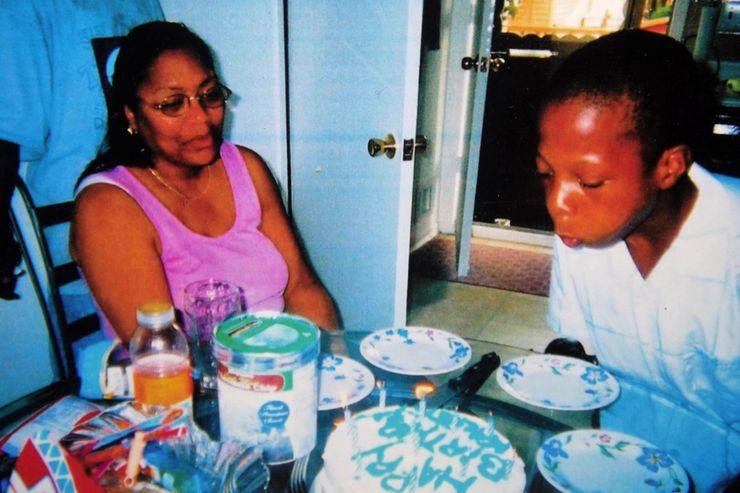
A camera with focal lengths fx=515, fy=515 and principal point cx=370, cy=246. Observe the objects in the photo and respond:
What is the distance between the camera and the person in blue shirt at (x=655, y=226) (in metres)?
0.96

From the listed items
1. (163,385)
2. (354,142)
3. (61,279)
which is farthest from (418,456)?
(354,142)

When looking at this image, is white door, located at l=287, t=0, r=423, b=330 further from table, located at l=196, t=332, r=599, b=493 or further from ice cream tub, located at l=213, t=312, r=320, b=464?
ice cream tub, located at l=213, t=312, r=320, b=464

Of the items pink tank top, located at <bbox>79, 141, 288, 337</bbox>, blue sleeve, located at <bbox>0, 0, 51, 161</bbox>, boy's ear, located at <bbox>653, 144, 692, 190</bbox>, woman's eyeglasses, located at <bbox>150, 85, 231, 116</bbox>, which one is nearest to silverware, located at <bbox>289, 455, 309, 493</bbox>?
pink tank top, located at <bbox>79, 141, 288, 337</bbox>

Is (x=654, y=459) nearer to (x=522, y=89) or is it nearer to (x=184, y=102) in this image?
(x=184, y=102)

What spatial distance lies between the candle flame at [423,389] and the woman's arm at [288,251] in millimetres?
542

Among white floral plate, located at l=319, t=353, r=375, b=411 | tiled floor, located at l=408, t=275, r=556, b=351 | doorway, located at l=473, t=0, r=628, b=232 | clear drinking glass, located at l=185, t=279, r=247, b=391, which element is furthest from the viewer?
doorway, located at l=473, t=0, r=628, b=232

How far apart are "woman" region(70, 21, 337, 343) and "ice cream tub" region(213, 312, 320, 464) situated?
2.06 feet

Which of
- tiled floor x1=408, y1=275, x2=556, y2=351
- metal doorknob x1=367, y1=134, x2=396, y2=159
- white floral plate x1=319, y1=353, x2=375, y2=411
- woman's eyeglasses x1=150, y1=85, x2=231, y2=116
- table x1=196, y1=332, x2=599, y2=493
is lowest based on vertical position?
tiled floor x1=408, y1=275, x2=556, y2=351

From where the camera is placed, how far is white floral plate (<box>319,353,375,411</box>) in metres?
0.95

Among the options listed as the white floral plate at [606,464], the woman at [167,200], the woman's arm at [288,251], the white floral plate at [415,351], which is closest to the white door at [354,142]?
the woman's arm at [288,251]

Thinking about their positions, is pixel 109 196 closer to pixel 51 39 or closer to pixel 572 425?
pixel 51 39

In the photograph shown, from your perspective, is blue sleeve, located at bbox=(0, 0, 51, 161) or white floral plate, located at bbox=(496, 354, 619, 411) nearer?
white floral plate, located at bbox=(496, 354, 619, 411)

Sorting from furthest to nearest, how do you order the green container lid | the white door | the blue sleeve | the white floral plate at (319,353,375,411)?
the white door, the blue sleeve, the white floral plate at (319,353,375,411), the green container lid

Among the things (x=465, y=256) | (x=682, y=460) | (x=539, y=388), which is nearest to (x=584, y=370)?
(x=539, y=388)
